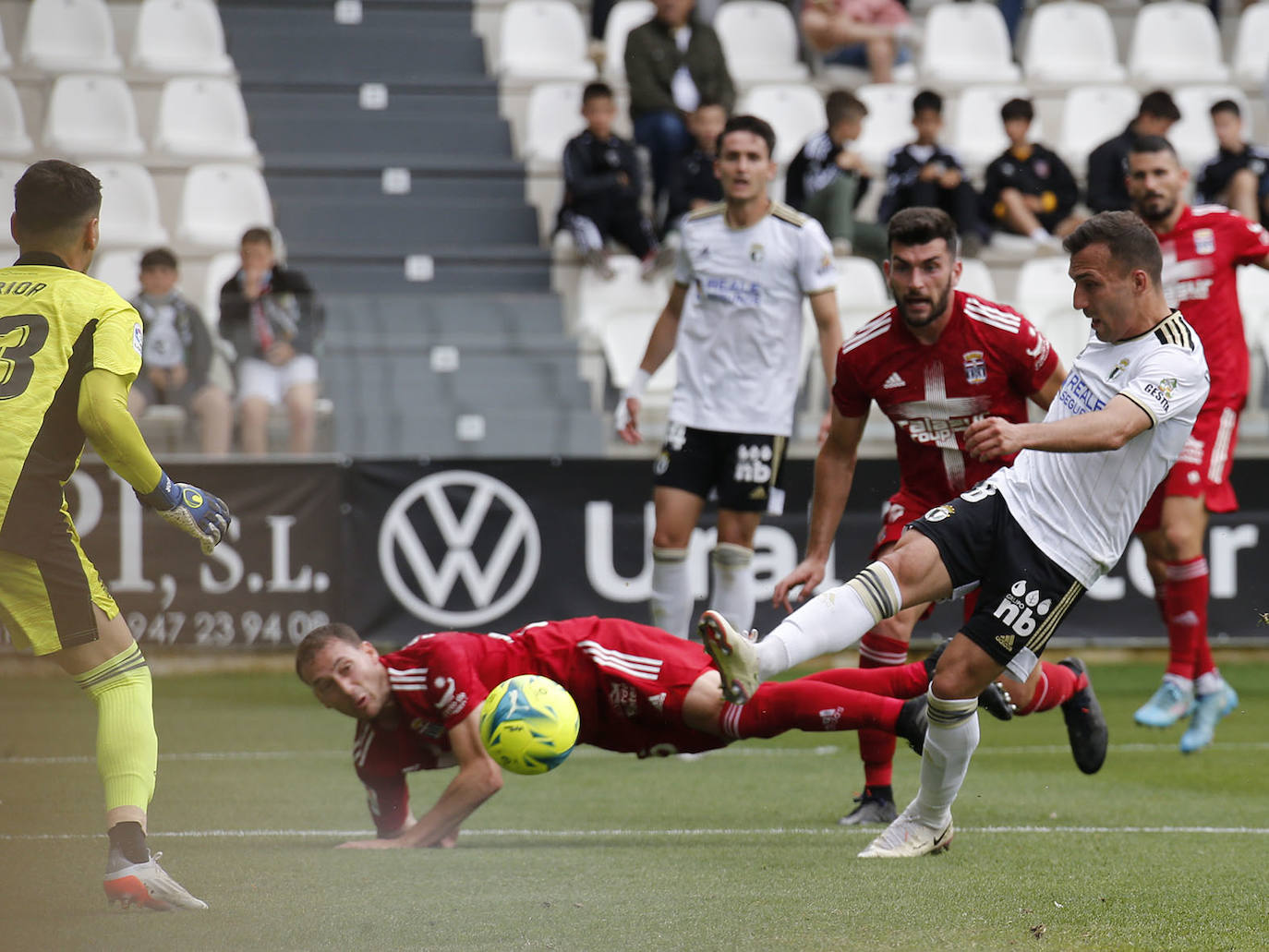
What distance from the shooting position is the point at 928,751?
4727 millimetres

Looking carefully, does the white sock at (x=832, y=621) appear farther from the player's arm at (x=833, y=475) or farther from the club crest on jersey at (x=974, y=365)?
the club crest on jersey at (x=974, y=365)

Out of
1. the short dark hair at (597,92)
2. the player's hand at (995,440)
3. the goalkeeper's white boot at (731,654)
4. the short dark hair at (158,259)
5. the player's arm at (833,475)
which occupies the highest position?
the short dark hair at (597,92)

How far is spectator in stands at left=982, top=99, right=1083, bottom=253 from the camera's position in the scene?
12.5m

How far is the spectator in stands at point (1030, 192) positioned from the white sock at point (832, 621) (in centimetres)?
857

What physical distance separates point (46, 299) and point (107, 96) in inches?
377

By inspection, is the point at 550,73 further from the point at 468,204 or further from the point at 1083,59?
the point at 1083,59

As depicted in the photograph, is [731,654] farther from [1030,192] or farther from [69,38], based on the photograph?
[69,38]

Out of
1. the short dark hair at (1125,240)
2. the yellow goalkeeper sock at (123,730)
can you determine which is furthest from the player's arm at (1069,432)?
the yellow goalkeeper sock at (123,730)

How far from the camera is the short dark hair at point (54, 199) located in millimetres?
4152

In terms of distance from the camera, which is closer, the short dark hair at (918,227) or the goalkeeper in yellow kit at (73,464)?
the goalkeeper in yellow kit at (73,464)

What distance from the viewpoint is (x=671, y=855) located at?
4.89 m

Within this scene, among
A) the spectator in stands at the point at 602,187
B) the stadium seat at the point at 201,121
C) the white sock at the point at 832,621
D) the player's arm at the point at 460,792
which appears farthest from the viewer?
the stadium seat at the point at 201,121

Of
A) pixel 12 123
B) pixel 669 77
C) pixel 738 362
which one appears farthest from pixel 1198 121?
pixel 12 123

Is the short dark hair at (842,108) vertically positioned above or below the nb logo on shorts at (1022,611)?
above
